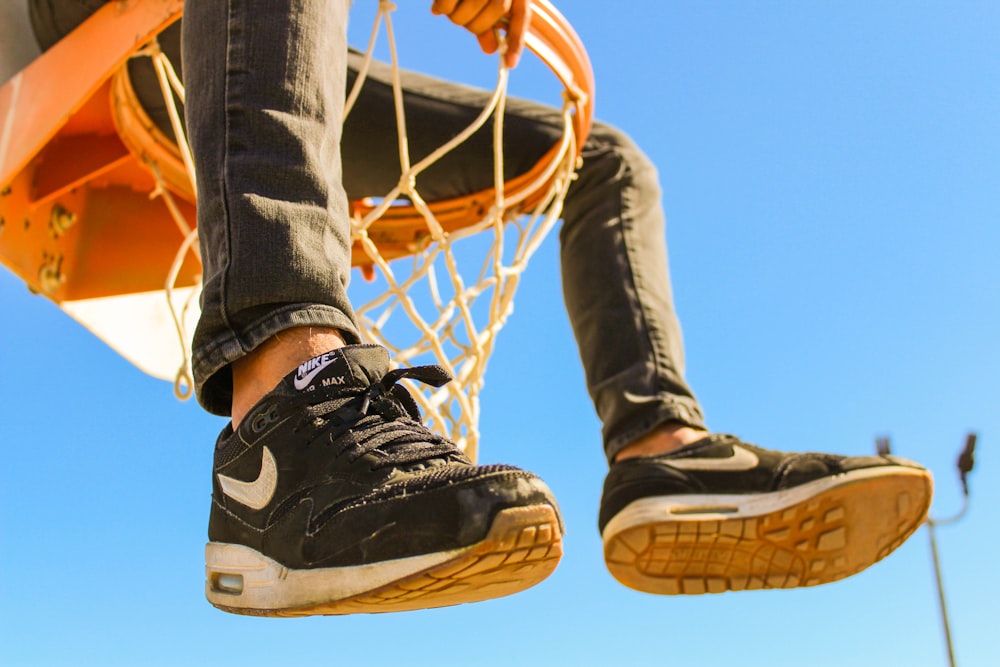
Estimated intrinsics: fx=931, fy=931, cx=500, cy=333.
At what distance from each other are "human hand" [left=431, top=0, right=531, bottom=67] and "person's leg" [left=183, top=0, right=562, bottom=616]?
1.97ft

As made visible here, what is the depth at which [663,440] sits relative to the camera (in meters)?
1.54

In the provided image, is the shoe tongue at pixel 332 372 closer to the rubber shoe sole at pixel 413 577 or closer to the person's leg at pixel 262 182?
the person's leg at pixel 262 182

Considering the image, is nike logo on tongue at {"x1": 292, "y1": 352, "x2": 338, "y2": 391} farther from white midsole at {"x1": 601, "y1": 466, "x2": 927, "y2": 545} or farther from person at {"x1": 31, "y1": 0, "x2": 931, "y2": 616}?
white midsole at {"x1": 601, "y1": 466, "x2": 927, "y2": 545}

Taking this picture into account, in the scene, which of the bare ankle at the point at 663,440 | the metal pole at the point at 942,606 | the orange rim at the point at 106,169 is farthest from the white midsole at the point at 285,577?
the metal pole at the point at 942,606

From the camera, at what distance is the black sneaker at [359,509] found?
0.88 metres

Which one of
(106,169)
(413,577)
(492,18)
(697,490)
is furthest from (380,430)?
(106,169)

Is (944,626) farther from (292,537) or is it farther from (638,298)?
(292,537)

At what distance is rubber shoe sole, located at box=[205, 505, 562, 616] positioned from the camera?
0.87 meters

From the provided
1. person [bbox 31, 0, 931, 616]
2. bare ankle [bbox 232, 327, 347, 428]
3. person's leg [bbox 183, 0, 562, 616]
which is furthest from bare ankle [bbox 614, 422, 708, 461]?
bare ankle [bbox 232, 327, 347, 428]

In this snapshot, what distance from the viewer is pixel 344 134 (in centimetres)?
188

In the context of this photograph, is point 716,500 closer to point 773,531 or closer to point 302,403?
point 773,531

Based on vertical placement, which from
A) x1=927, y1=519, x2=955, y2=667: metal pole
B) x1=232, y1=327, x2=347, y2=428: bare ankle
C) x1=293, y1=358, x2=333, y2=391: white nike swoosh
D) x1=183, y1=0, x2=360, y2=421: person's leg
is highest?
x1=183, y1=0, x2=360, y2=421: person's leg

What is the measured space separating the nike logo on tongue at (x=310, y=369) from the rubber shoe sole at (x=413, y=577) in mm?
188

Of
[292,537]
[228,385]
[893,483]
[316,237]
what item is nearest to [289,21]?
[316,237]
